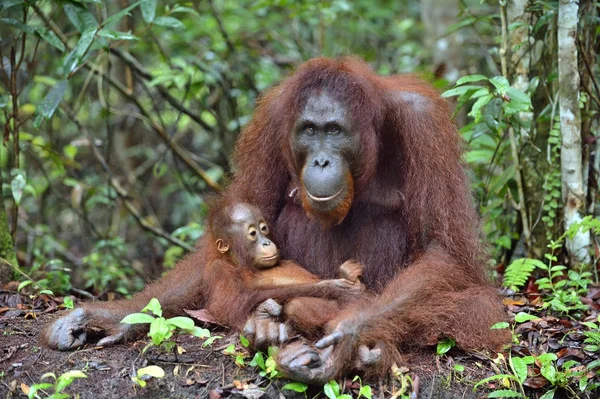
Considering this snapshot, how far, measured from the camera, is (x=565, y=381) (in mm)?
3012

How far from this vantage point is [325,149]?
3299mm

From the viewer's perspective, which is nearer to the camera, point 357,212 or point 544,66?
point 357,212

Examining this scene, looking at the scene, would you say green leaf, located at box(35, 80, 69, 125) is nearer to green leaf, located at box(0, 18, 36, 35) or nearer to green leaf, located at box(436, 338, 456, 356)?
green leaf, located at box(0, 18, 36, 35)

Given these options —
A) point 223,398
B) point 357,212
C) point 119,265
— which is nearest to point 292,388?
point 223,398

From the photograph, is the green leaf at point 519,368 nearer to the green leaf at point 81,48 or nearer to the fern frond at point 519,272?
the fern frond at point 519,272

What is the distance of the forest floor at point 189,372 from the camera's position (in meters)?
2.89

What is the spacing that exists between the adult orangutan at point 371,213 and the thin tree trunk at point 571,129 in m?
0.79

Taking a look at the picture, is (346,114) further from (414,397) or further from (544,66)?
(544,66)

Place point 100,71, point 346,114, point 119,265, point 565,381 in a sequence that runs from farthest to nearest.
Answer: point 119,265 → point 100,71 → point 346,114 → point 565,381

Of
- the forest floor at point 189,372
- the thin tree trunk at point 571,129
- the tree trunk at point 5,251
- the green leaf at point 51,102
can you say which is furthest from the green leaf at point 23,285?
the thin tree trunk at point 571,129

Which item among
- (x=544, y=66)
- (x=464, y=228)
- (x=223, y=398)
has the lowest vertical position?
(x=223, y=398)

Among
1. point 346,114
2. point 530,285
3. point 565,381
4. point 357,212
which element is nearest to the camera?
point 565,381

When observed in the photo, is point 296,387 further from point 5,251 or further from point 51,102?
point 51,102

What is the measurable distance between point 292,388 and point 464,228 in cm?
118
